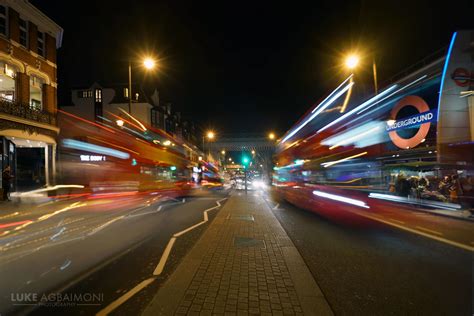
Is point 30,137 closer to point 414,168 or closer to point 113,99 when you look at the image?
point 113,99

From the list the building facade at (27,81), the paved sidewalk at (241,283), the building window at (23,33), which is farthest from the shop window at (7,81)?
the paved sidewalk at (241,283)

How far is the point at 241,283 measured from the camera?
14.2 ft

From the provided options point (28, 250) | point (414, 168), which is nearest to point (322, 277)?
point (28, 250)

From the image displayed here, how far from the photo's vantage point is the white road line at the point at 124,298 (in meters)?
3.55

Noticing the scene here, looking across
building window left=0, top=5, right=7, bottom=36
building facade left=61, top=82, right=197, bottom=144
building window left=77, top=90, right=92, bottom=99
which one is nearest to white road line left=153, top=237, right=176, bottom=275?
building window left=0, top=5, right=7, bottom=36

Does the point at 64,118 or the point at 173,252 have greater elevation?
the point at 64,118

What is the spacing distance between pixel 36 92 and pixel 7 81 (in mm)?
2893

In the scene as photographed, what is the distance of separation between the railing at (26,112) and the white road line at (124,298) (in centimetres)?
2027

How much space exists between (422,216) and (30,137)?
25.9 meters

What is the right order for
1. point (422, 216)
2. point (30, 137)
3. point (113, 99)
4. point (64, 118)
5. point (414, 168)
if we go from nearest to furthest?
1. point (422, 216)
2. point (414, 168)
3. point (30, 137)
4. point (64, 118)
5. point (113, 99)

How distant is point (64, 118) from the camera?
25.6 m

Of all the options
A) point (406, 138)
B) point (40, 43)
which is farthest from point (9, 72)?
point (406, 138)

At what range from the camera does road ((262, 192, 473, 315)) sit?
3734mm

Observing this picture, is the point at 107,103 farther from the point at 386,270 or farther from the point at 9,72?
the point at 386,270
